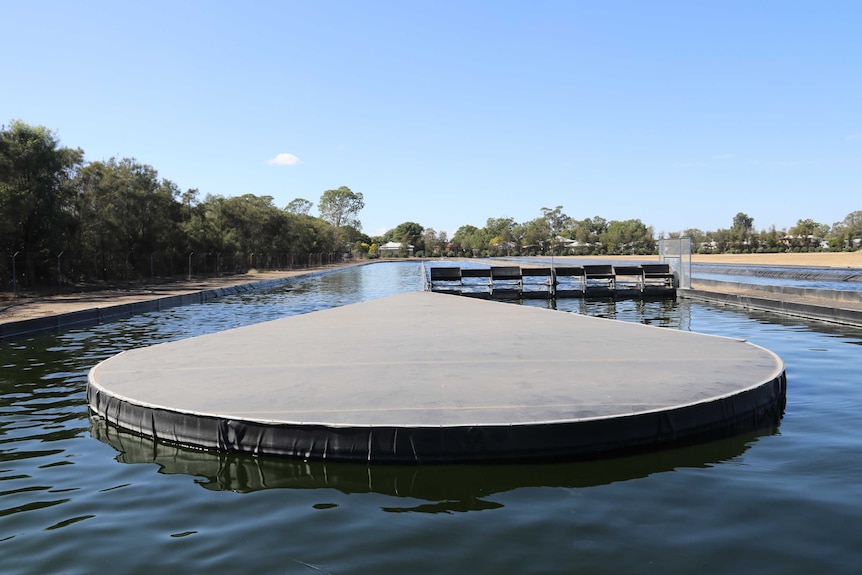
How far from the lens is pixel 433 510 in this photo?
442 centimetres

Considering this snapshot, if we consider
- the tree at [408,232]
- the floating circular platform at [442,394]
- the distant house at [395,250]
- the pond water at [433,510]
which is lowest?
the pond water at [433,510]

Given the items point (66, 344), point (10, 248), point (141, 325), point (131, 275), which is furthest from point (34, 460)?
point (131, 275)

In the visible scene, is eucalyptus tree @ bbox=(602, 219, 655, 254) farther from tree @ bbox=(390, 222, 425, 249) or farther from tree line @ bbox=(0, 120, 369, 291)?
tree line @ bbox=(0, 120, 369, 291)

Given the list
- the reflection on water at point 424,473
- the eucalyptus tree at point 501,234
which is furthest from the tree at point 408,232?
the reflection on water at point 424,473

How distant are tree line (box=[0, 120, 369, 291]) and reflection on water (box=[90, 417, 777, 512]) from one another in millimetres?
25046

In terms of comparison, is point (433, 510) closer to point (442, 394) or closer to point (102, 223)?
point (442, 394)

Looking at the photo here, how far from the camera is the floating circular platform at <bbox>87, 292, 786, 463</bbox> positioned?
524 cm

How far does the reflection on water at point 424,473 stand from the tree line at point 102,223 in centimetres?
2505

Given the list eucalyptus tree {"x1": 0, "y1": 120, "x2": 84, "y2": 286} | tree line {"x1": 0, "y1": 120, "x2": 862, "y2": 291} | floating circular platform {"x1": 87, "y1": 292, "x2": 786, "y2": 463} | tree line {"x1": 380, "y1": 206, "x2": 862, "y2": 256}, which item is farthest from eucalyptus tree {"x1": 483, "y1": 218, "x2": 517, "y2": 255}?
floating circular platform {"x1": 87, "y1": 292, "x2": 786, "y2": 463}

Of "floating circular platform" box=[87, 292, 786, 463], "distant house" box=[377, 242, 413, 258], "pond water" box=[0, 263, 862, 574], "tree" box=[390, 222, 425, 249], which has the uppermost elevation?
"tree" box=[390, 222, 425, 249]

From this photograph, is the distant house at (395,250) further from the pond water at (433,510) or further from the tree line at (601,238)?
the pond water at (433,510)

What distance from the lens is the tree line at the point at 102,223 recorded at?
28797mm

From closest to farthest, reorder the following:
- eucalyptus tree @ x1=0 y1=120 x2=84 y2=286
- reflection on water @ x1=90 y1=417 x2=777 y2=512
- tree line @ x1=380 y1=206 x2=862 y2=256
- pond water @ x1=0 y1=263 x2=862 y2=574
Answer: pond water @ x1=0 y1=263 x2=862 y2=574 < reflection on water @ x1=90 y1=417 x2=777 y2=512 < eucalyptus tree @ x1=0 y1=120 x2=84 y2=286 < tree line @ x1=380 y1=206 x2=862 y2=256

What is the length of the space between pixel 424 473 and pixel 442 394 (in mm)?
1329
